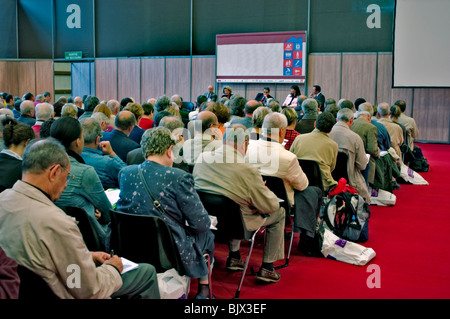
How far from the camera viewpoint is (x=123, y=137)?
16.4 feet

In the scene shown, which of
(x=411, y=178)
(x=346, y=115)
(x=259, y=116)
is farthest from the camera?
(x=411, y=178)

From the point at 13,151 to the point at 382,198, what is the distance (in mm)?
4830

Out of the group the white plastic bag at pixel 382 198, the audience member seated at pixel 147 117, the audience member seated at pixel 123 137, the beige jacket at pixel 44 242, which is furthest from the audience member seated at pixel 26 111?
the beige jacket at pixel 44 242

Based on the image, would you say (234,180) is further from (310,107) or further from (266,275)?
(310,107)

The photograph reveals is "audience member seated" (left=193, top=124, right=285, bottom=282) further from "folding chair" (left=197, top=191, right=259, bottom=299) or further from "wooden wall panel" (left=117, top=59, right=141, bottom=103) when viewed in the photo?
"wooden wall panel" (left=117, top=59, right=141, bottom=103)

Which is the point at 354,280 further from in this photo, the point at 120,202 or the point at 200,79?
the point at 200,79

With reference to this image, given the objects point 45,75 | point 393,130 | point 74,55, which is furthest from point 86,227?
point 45,75

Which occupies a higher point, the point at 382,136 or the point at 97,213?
the point at 382,136

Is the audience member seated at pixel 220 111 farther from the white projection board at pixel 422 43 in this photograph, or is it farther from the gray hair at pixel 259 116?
the white projection board at pixel 422 43

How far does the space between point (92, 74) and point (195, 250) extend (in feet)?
48.8

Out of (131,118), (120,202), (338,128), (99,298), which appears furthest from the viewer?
(338,128)
